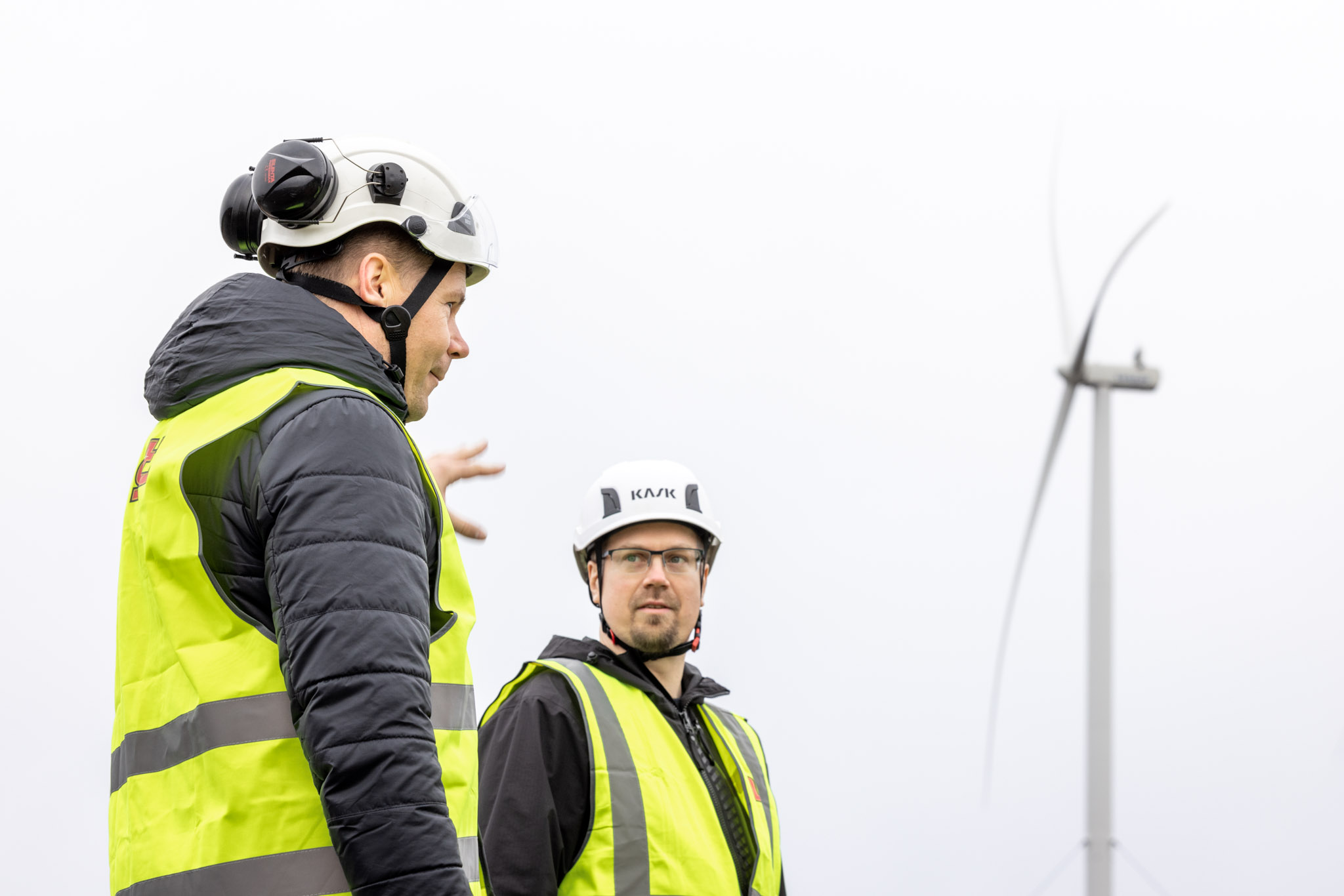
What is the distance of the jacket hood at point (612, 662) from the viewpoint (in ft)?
18.2

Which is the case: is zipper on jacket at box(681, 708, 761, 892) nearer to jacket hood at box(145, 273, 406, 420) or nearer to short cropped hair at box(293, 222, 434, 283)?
short cropped hair at box(293, 222, 434, 283)

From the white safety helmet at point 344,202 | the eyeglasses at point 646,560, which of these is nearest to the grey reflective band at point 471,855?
the white safety helmet at point 344,202

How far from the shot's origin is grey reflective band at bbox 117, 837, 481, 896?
8.68 ft

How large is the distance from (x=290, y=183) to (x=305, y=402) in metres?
0.74

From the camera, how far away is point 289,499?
2.70m

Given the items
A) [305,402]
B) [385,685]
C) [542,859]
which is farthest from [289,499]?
[542,859]

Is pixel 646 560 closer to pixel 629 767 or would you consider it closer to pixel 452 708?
pixel 629 767

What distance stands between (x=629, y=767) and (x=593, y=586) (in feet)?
4.80

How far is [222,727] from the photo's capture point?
8.89ft

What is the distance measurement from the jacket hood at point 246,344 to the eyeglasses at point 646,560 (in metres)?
3.28

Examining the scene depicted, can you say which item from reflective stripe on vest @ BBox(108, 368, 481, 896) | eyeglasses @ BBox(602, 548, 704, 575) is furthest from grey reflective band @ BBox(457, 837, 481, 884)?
eyeglasses @ BBox(602, 548, 704, 575)

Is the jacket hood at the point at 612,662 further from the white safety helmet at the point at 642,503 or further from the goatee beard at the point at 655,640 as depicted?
the white safety helmet at the point at 642,503

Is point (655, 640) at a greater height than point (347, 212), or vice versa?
point (347, 212)

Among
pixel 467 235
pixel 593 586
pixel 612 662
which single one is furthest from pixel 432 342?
pixel 593 586
